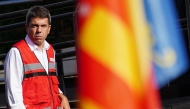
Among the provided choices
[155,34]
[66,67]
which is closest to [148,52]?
[155,34]

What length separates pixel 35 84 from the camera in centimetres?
285

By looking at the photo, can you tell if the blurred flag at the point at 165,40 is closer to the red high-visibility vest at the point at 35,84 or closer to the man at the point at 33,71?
the man at the point at 33,71

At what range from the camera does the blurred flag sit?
1.70m

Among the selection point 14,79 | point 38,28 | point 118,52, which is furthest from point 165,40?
point 14,79

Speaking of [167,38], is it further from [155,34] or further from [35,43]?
[35,43]

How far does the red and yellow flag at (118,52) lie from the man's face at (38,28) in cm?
104

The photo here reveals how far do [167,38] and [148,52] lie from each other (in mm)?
101

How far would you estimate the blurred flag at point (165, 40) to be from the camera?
5.58 feet

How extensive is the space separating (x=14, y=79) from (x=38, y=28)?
33cm

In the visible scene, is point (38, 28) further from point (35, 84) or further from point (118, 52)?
point (118, 52)

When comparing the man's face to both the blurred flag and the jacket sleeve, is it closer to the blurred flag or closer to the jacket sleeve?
the jacket sleeve

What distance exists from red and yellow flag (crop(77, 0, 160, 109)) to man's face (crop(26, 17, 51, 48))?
41.1 inches

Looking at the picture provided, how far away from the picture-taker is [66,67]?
6.75m

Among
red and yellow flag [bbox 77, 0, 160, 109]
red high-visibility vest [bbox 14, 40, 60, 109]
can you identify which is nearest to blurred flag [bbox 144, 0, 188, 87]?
red and yellow flag [bbox 77, 0, 160, 109]
